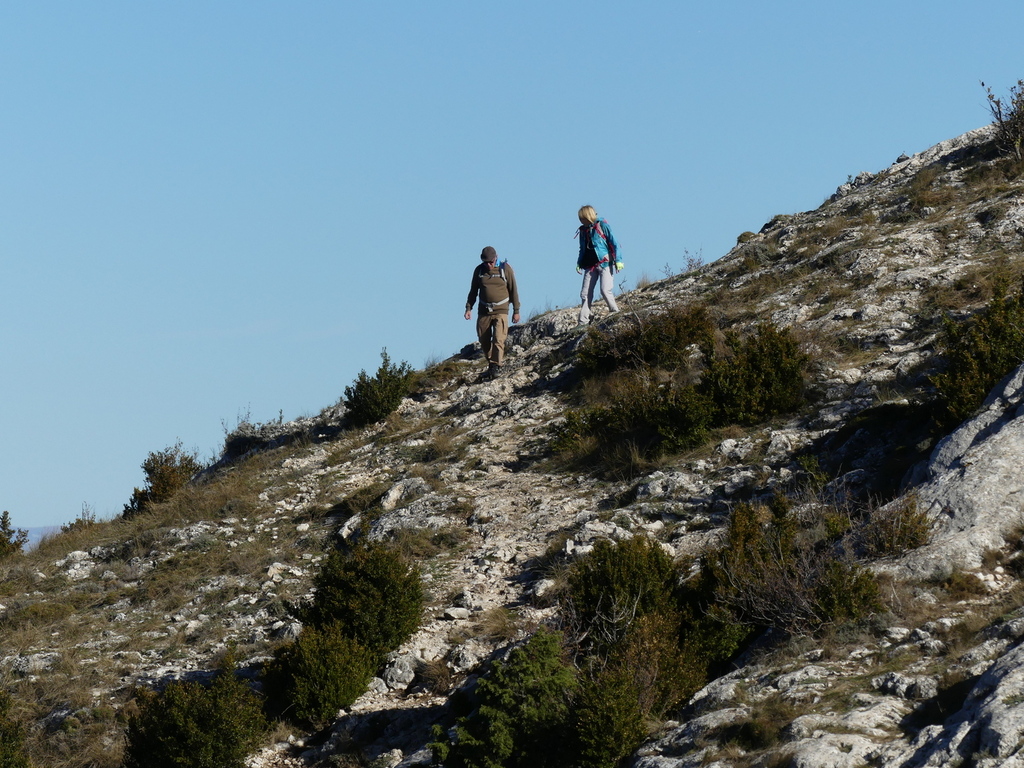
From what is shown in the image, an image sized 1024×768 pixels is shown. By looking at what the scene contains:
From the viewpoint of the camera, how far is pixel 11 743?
28.5 ft

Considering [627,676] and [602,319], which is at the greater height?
[602,319]

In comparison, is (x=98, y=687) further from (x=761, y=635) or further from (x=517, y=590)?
(x=761, y=635)

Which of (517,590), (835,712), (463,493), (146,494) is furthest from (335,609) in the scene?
(146,494)

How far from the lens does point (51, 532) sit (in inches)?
668

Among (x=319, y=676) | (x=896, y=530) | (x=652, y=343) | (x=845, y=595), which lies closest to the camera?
(x=845, y=595)

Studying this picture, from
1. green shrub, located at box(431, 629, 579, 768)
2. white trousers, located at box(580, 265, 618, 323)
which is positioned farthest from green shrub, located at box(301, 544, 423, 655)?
white trousers, located at box(580, 265, 618, 323)

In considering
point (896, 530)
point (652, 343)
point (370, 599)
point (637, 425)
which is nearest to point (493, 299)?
point (652, 343)

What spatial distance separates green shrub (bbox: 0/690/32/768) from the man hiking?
34.6ft

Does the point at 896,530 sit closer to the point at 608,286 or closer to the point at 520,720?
the point at 520,720

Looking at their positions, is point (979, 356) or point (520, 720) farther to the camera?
point (979, 356)

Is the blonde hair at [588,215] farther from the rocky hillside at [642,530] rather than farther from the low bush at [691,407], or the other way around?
the low bush at [691,407]

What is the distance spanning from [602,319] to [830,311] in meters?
5.15

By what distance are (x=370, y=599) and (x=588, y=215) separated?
9951 mm

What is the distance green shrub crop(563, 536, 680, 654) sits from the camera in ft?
28.3
